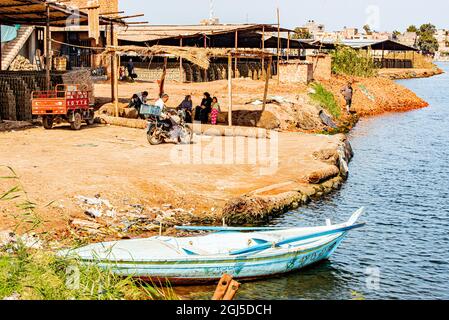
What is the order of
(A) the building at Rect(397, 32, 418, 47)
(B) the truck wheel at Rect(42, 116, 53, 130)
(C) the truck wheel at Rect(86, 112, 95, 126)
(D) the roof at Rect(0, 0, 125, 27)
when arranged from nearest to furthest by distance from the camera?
(B) the truck wheel at Rect(42, 116, 53, 130) < (D) the roof at Rect(0, 0, 125, 27) < (C) the truck wheel at Rect(86, 112, 95, 126) < (A) the building at Rect(397, 32, 418, 47)

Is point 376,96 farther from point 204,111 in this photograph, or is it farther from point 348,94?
point 204,111

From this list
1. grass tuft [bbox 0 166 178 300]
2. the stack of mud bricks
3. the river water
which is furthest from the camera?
the stack of mud bricks

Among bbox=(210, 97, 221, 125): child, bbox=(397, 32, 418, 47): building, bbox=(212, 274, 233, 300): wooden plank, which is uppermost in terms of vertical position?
bbox=(397, 32, 418, 47): building

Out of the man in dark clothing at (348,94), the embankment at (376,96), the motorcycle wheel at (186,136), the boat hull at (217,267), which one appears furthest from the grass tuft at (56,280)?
the embankment at (376,96)

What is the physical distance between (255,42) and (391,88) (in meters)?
11.2

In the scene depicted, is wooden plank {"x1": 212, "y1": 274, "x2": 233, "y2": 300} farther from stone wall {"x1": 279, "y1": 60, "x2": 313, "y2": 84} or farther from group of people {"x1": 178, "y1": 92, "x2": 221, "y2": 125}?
stone wall {"x1": 279, "y1": 60, "x2": 313, "y2": 84}

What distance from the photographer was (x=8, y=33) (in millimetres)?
40500

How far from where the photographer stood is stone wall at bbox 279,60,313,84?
40.1m

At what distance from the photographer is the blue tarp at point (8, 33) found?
4003 centimetres

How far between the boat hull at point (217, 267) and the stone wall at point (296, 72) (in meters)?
28.9

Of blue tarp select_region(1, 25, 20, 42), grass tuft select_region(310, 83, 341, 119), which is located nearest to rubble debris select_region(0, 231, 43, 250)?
grass tuft select_region(310, 83, 341, 119)

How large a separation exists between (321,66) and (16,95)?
25671 mm

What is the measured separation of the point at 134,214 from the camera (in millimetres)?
13977

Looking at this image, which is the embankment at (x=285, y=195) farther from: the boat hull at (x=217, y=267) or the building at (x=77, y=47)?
the building at (x=77, y=47)
